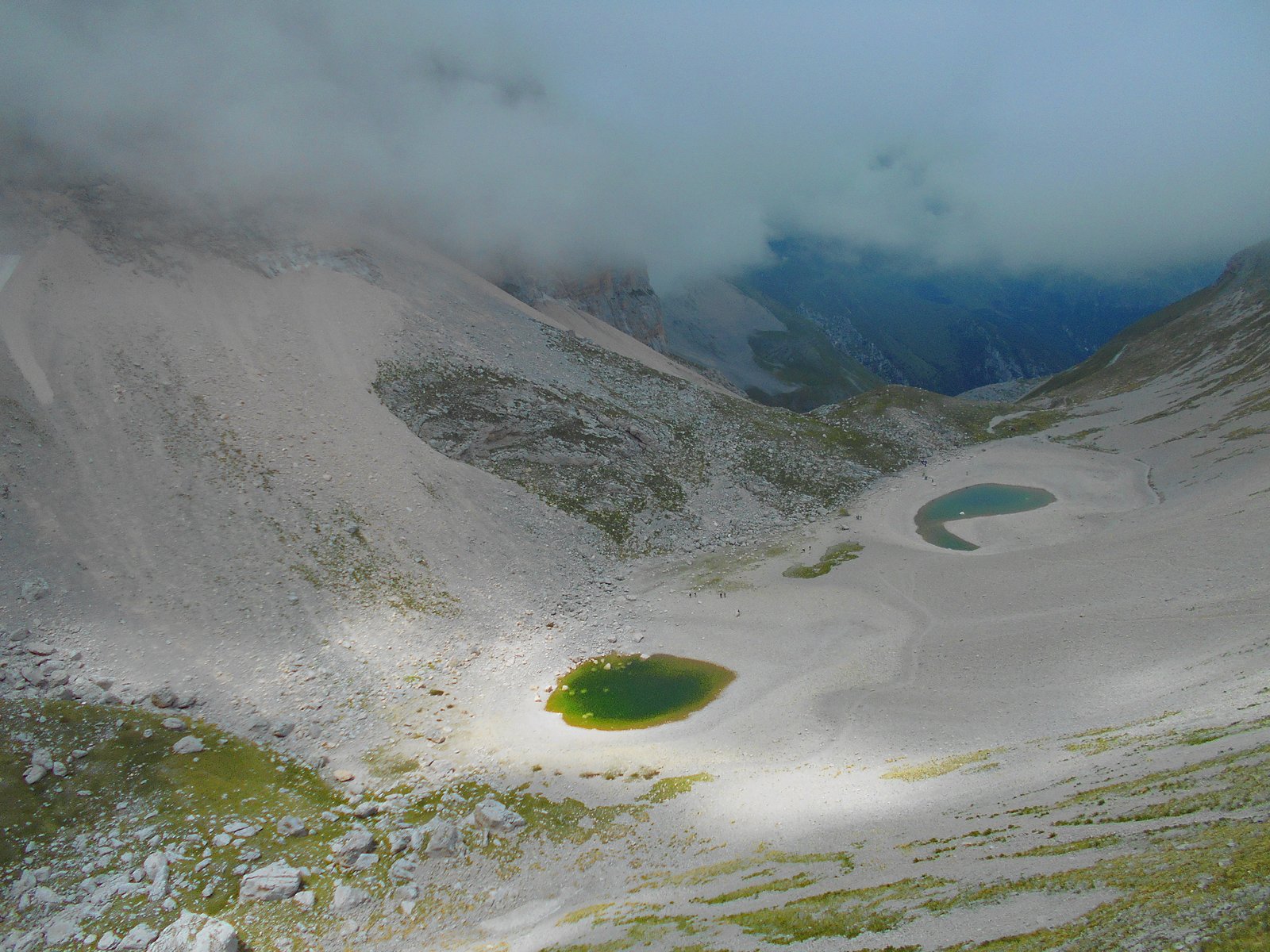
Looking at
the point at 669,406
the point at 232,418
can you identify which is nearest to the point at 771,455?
the point at 669,406

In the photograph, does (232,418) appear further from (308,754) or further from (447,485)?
(308,754)

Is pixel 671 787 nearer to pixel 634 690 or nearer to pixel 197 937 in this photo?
pixel 634 690

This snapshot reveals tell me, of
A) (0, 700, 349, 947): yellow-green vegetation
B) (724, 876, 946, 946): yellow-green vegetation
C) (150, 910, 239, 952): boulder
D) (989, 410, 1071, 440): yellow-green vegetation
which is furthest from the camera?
(989, 410, 1071, 440): yellow-green vegetation

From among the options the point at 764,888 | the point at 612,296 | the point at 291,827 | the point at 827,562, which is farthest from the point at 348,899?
the point at 612,296

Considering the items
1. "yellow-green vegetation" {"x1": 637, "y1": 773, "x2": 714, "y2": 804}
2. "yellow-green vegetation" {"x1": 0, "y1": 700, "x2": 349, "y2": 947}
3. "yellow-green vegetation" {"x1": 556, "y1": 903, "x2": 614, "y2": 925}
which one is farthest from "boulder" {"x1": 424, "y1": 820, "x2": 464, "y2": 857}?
"yellow-green vegetation" {"x1": 637, "y1": 773, "x2": 714, "y2": 804}

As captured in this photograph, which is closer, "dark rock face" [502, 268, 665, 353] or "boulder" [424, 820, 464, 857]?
"boulder" [424, 820, 464, 857]

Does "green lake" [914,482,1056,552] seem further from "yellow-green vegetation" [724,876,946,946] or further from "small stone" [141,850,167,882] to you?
"small stone" [141,850,167,882]
